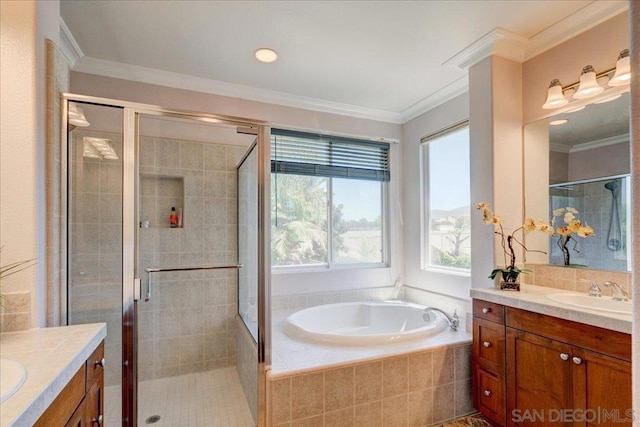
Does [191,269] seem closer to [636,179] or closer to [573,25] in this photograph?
[636,179]

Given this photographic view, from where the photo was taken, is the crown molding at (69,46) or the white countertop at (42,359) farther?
the crown molding at (69,46)

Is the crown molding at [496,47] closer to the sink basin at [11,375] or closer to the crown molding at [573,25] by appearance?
the crown molding at [573,25]

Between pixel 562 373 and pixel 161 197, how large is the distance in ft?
9.64

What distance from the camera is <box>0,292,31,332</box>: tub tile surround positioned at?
134cm

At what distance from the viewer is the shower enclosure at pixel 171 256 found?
1.81m

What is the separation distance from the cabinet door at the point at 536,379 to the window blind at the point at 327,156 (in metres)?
2.08

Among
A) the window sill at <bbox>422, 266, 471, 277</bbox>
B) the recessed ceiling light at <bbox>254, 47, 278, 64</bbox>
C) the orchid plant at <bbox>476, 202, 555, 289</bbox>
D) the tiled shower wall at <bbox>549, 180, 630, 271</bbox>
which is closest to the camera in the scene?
the tiled shower wall at <bbox>549, 180, 630, 271</bbox>

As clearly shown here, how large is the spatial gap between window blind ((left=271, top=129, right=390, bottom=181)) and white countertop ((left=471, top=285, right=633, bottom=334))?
177 centimetres

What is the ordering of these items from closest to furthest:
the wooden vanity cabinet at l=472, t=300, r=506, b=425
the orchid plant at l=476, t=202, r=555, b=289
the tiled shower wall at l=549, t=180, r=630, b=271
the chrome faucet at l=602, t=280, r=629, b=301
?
the chrome faucet at l=602, t=280, r=629, b=301
the tiled shower wall at l=549, t=180, r=630, b=271
the wooden vanity cabinet at l=472, t=300, r=506, b=425
the orchid plant at l=476, t=202, r=555, b=289

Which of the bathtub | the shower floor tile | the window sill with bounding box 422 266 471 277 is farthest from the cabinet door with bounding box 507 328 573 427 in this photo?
the shower floor tile

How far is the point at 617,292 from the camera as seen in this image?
1.77 metres

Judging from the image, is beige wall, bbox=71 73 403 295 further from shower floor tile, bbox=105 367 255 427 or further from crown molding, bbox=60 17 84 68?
shower floor tile, bbox=105 367 255 427

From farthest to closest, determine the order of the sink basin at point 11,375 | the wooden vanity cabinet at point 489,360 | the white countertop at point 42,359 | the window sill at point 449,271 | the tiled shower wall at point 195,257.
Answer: the window sill at point 449,271
the tiled shower wall at point 195,257
the wooden vanity cabinet at point 489,360
the sink basin at point 11,375
the white countertop at point 42,359

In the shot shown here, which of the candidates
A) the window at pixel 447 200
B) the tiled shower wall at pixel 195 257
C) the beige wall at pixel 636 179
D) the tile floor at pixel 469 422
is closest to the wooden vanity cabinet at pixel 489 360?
the tile floor at pixel 469 422
